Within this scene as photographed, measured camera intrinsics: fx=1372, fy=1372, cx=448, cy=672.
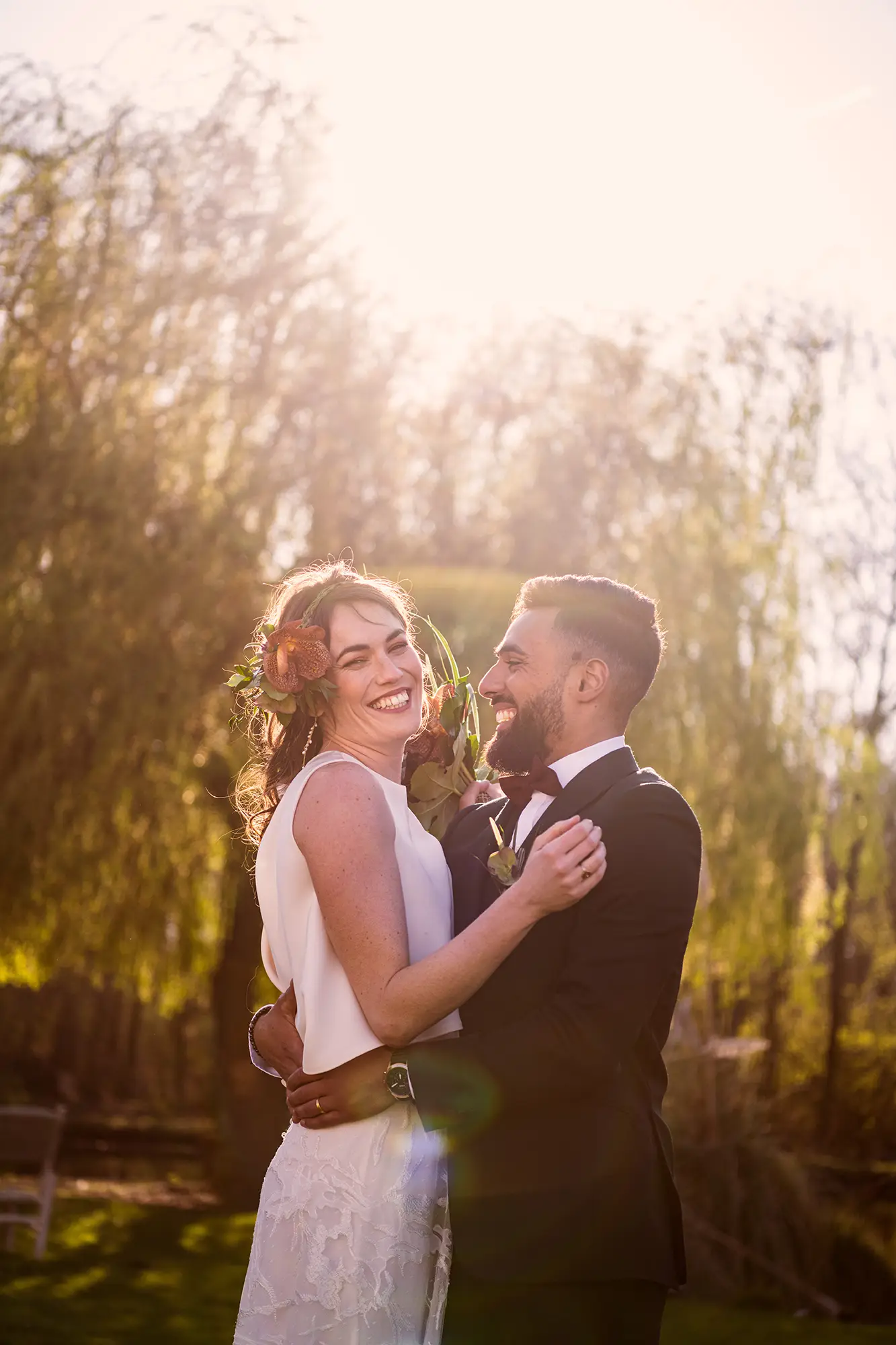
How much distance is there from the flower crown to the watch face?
87 cm

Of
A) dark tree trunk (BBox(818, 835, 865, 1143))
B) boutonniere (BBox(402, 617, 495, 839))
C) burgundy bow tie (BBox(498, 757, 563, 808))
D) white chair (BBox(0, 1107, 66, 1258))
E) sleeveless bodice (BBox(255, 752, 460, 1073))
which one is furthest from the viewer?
dark tree trunk (BBox(818, 835, 865, 1143))

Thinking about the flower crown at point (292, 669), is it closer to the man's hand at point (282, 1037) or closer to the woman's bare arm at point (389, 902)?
the woman's bare arm at point (389, 902)

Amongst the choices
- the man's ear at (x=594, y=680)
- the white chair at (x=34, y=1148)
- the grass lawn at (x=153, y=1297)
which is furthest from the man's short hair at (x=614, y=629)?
the white chair at (x=34, y=1148)

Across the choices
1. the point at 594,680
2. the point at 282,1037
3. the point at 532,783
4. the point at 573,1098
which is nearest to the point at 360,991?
the point at 282,1037

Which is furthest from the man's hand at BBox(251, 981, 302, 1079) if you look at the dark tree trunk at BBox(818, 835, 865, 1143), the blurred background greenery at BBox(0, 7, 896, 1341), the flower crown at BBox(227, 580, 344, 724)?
the dark tree trunk at BBox(818, 835, 865, 1143)

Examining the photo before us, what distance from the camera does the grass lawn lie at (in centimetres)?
743

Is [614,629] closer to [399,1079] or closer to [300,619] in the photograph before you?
[300,619]

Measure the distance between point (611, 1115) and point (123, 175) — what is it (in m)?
7.85

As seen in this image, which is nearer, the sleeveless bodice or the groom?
the groom

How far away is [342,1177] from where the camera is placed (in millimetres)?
2834

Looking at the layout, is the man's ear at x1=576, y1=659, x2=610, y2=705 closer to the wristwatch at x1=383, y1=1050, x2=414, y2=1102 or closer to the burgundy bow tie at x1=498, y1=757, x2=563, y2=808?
the burgundy bow tie at x1=498, y1=757, x2=563, y2=808

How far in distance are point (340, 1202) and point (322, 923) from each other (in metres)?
0.57

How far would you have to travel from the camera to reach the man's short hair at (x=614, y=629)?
123 inches

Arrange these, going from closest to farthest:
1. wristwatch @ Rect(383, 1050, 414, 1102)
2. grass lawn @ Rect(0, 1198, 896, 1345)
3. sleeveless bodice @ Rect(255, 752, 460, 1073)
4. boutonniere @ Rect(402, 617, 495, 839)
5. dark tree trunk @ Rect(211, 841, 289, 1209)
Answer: wristwatch @ Rect(383, 1050, 414, 1102), sleeveless bodice @ Rect(255, 752, 460, 1073), boutonniere @ Rect(402, 617, 495, 839), grass lawn @ Rect(0, 1198, 896, 1345), dark tree trunk @ Rect(211, 841, 289, 1209)
